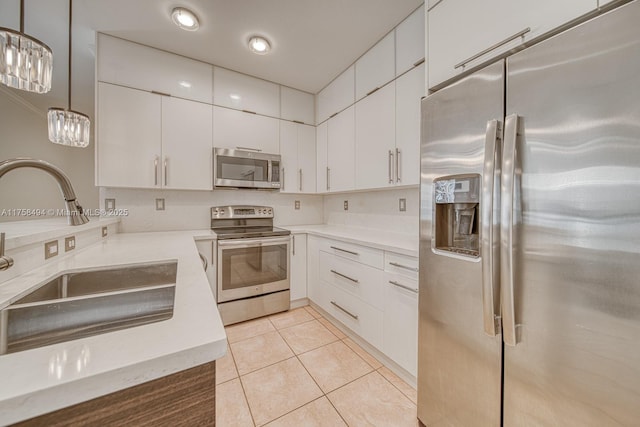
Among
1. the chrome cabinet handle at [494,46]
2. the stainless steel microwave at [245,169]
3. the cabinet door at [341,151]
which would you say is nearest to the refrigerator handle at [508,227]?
the chrome cabinet handle at [494,46]

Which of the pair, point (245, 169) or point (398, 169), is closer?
point (398, 169)

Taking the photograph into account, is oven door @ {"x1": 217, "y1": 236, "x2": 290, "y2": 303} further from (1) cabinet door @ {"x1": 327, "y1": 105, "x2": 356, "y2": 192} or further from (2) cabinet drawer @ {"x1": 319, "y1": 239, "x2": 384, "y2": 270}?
(1) cabinet door @ {"x1": 327, "y1": 105, "x2": 356, "y2": 192}

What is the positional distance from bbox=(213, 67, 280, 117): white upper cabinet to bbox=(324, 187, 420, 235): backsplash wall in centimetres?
130

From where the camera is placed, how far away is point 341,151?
253 centimetres

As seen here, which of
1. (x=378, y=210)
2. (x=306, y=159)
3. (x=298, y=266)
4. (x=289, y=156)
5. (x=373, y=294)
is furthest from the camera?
(x=306, y=159)

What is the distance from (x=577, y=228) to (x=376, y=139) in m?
1.55

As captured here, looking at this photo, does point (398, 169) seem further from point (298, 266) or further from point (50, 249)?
point (50, 249)

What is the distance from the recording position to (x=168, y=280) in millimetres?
1091

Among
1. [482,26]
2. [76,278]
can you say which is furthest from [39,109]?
[482,26]

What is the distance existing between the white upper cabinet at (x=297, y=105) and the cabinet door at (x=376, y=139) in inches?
32.8

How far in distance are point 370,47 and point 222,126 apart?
1.58 metres

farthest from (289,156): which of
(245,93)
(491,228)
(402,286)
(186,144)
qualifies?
(491,228)

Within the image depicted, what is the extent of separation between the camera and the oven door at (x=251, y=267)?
7.15ft

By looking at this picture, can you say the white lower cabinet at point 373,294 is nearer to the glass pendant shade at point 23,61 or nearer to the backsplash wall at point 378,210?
the backsplash wall at point 378,210
